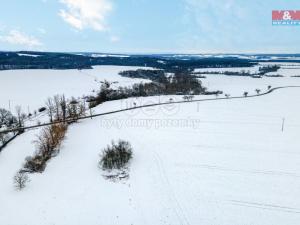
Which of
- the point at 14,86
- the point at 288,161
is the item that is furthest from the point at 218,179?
the point at 14,86

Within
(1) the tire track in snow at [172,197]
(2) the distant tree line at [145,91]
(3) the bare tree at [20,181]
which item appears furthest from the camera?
(2) the distant tree line at [145,91]

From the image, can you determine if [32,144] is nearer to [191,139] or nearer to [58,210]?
[58,210]

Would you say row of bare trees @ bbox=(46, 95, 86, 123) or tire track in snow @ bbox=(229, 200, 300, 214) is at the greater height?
row of bare trees @ bbox=(46, 95, 86, 123)

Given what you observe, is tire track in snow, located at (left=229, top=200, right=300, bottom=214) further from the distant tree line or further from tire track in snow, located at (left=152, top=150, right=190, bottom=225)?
the distant tree line

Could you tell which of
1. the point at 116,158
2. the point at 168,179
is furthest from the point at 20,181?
the point at 168,179

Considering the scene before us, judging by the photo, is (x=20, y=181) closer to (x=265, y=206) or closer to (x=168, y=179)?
(x=168, y=179)

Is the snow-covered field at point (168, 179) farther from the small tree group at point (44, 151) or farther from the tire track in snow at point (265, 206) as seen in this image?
the small tree group at point (44, 151)

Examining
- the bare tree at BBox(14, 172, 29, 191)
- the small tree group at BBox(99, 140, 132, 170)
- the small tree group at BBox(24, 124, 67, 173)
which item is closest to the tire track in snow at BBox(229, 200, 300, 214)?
the small tree group at BBox(99, 140, 132, 170)

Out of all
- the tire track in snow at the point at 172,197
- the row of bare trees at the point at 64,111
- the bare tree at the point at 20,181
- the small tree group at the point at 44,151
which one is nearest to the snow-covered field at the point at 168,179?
the tire track in snow at the point at 172,197
